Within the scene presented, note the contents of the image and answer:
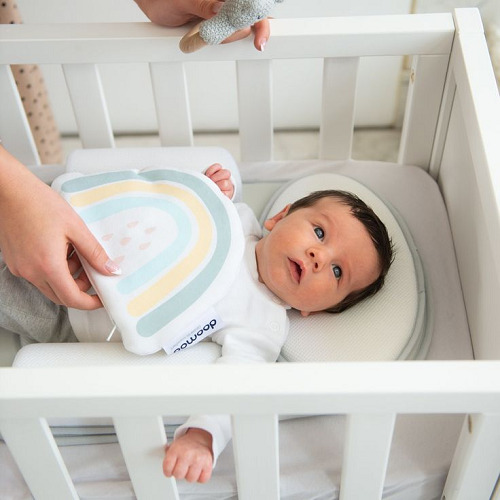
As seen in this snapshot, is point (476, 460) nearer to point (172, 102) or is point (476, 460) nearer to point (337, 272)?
point (337, 272)

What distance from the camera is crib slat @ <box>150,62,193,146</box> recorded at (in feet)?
3.72

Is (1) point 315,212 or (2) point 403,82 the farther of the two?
(2) point 403,82

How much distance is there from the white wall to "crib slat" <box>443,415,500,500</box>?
1.23m

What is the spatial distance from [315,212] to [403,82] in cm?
106

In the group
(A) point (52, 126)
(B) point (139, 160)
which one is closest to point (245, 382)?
(B) point (139, 160)

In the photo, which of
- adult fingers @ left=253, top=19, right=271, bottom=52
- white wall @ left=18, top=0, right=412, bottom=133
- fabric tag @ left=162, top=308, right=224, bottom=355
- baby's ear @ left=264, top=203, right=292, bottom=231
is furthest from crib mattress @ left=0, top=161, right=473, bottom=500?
white wall @ left=18, top=0, right=412, bottom=133

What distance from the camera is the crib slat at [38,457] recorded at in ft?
2.31

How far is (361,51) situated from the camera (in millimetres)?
1095

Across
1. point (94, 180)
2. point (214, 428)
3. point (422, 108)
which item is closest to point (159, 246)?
point (94, 180)

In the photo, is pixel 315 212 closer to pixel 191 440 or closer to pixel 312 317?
pixel 312 317

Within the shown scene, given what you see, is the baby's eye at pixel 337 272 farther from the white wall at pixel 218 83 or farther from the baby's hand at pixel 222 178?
the white wall at pixel 218 83

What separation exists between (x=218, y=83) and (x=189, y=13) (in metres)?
0.87

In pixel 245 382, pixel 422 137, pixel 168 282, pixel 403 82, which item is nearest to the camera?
pixel 245 382

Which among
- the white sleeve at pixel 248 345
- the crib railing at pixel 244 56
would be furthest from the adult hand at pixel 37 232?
the crib railing at pixel 244 56
